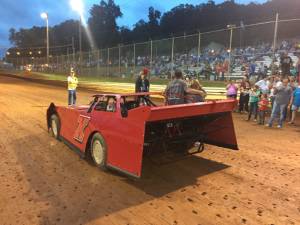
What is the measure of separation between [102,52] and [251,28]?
690 inches

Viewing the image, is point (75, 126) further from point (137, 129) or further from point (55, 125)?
point (137, 129)

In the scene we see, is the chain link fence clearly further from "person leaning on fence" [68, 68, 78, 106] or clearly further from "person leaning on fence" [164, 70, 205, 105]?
"person leaning on fence" [164, 70, 205, 105]

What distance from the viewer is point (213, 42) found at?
18.4 m

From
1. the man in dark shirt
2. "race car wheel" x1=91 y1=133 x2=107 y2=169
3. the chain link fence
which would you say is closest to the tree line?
the chain link fence

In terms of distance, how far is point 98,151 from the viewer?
662 centimetres

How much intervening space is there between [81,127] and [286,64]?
1045cm

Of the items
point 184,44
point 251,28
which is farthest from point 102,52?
point 251,28

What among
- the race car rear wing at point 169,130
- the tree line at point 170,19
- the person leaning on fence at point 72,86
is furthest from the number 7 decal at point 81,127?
the tree line at point 170,19

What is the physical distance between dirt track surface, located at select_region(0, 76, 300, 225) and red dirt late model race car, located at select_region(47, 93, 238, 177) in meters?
0.39

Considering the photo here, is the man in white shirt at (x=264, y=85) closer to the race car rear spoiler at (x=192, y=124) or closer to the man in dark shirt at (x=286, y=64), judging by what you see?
the man in dark shirt at (x=286, y=64)

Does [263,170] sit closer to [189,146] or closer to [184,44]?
[189,146]

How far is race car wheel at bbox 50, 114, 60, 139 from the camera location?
8.95 m

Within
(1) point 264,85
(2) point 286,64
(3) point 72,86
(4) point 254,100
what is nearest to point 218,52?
(2) point 286,64

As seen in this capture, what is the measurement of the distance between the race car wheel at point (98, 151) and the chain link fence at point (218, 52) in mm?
10605
